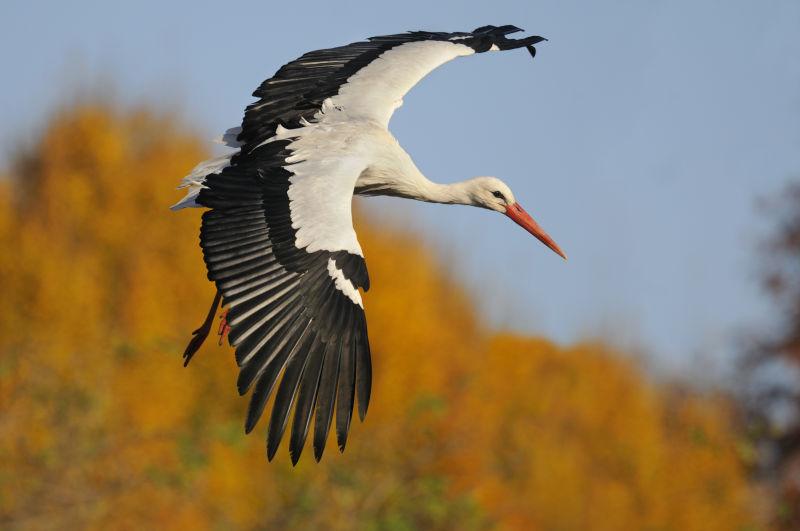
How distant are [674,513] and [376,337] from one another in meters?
8.99

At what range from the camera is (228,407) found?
2228cm

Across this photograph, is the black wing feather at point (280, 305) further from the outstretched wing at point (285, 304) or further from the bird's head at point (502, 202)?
the bird's head at point (502, 202)

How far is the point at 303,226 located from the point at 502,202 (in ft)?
8.31

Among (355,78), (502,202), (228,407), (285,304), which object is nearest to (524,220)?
(502,202)

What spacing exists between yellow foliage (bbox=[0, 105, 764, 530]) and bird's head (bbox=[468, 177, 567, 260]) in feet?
7.55

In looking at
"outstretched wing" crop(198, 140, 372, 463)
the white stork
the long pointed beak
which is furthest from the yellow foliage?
"outstretched wing" crop(198, 140, 372, 463)

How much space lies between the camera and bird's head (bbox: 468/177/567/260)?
8836 millimetres

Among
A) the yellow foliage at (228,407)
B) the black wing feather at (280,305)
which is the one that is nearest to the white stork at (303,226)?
the black wing feather at (280,305)

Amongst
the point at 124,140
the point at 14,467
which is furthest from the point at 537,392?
the point at 14,467

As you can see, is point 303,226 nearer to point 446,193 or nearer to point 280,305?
point 280,305

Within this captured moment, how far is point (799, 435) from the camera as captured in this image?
87.8ft

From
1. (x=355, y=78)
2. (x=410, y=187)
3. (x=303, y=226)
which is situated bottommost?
(x=303, y=226)

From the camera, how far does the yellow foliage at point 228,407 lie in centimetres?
1329

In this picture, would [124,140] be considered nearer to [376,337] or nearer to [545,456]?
[376,337]
